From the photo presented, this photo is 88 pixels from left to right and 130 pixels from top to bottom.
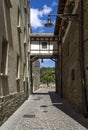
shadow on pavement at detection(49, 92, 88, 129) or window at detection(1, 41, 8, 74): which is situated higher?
window at detection(1, 41, 8, 74)

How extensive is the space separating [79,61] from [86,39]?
1.50 m

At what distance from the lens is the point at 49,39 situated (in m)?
35.5

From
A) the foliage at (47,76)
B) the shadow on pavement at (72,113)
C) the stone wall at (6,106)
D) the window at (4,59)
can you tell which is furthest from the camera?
the foliage at (47,76)

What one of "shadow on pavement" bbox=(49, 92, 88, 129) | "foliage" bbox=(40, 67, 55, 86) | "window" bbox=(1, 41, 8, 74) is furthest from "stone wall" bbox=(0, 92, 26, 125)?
"foliage" bbox=(40, 67, 55, 86)

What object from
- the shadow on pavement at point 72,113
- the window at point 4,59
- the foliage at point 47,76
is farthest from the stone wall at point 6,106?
the foliage at point 47,76

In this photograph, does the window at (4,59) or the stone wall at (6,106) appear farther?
the window at (4,59)

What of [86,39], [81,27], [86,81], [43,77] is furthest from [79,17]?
[43,77]

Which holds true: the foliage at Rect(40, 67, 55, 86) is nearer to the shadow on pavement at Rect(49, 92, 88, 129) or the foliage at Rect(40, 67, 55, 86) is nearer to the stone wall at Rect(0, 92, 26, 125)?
the shadow on pavement at Rect(49, 92, 88, 129)

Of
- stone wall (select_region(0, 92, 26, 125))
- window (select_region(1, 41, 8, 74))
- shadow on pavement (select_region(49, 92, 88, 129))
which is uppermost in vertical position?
window (select_region(1, 41, 8, 74))

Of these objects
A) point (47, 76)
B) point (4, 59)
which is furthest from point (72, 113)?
point (47, 76)

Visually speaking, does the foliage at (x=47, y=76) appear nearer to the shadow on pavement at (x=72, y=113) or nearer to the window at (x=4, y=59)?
the shadow on pavement at (x=72, y=113)

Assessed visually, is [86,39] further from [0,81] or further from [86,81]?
[0,81]

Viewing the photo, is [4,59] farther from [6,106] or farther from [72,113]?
[72,113]

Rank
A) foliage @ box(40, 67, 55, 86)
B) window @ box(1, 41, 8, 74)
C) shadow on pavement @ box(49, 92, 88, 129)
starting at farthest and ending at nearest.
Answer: foliage @ box(40, 67, 55, 86)
window @ box(1, 41, 8, 74)
shadow on pavement @ box(49, 92, 88, 129)
